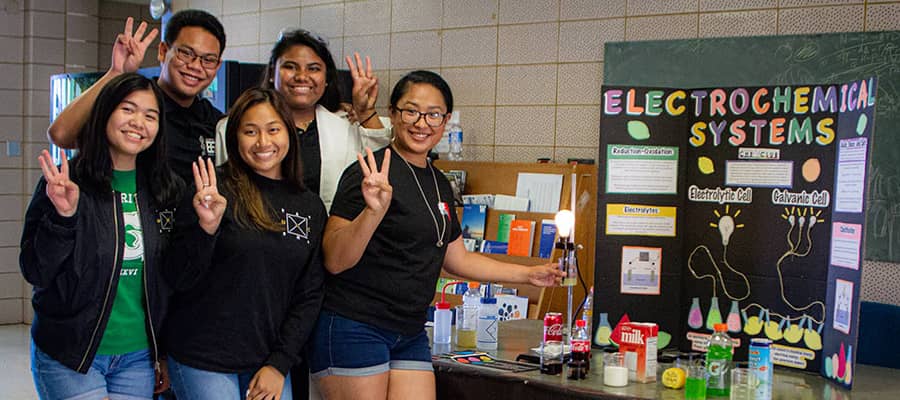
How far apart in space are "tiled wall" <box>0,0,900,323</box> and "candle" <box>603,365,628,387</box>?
2376mm

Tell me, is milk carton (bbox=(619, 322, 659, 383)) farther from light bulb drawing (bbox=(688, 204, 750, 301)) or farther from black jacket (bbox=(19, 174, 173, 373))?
black jacket (bbox=(19, 174, 173, 373))

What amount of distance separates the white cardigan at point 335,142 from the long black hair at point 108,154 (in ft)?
1.27

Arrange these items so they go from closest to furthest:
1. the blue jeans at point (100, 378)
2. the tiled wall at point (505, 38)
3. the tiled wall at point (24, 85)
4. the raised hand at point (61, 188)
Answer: the raised hand at point (61, 188)
the blue jeans at point (100, 378)
the tiled wall at point (505, 38)
the tiled wall at point (24, 85)

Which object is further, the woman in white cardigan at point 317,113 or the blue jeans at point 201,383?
the woman in white cardigan at point 317,113

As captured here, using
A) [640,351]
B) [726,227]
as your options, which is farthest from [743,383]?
[726,227]

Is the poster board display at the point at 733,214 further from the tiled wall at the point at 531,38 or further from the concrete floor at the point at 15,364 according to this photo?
the concrete floor at the point at 15,364

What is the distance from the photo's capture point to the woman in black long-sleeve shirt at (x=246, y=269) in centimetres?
229

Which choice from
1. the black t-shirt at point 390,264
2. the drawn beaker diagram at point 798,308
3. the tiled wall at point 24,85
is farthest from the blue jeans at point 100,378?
the tiled wall at point 24,85

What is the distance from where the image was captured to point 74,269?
2.17 metres

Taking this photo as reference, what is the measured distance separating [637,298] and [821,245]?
25.1 inches

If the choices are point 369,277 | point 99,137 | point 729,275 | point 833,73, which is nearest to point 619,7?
point 833,73

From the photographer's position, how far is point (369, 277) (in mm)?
2459

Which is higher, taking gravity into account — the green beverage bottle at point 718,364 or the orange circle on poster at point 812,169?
the orange circle on poster at point 812,169

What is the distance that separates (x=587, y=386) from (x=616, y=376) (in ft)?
0.31
